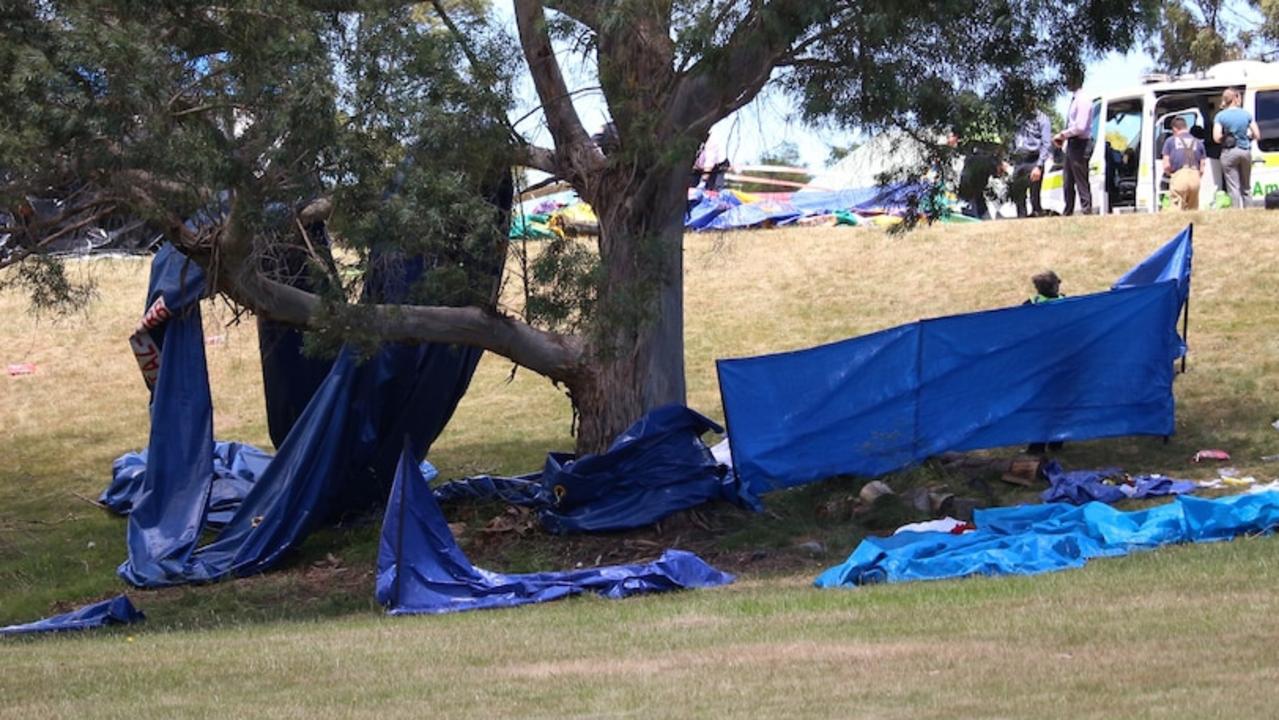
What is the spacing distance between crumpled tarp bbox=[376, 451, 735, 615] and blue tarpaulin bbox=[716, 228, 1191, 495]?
2.14 meters

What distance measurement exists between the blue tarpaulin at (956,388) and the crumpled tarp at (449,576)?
84.1 inches

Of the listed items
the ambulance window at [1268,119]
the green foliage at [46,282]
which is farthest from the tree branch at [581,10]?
the ambulance window at [1268,119]

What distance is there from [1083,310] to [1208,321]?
5.41 metres

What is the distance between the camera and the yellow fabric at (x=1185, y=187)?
80.1 feet

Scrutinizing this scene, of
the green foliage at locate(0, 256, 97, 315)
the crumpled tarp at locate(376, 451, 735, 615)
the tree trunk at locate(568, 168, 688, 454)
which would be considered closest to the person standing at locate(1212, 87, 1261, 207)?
the tree trunk at locate(568, 168, 688, 454)

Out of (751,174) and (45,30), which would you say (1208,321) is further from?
(751,174)

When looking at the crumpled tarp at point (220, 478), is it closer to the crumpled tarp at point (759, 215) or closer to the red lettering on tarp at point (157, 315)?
the red lettering on tarp at point (157, 315)

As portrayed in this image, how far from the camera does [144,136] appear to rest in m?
11.9

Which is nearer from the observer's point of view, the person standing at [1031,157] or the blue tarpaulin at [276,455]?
the person standing at [1031,157]

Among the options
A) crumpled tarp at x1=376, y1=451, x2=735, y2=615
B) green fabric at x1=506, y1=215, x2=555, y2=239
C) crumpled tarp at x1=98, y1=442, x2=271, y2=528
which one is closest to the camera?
crumpled tarp at x1=376, y1=451, x2=735, y2=615

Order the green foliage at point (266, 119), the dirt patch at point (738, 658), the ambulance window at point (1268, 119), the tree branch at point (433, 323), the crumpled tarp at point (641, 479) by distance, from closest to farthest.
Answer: the dirt patch at point (738, 658)
the green foliage at point (266, 119)
the tree branch at point (433, 323)
the crumpled tarp at point (641, 479)
the ambulance window at point (1268, 119)

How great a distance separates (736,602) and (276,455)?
6.41 metres

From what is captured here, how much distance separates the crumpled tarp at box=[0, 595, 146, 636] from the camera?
42.3 ft

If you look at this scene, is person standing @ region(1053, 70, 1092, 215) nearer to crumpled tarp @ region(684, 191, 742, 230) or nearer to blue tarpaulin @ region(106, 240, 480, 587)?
crumpled tarp @ region(684, 191, 742, 230)
